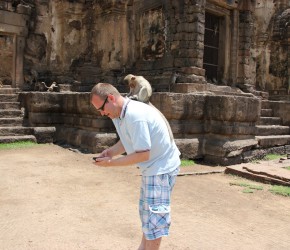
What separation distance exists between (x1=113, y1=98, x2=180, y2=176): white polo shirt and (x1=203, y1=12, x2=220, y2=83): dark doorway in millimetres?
9913

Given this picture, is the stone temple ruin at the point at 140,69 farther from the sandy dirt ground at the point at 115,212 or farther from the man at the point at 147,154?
the man at the point at 147,154

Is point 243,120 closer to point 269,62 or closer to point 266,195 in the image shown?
point 266,195

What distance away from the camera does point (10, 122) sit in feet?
31.9

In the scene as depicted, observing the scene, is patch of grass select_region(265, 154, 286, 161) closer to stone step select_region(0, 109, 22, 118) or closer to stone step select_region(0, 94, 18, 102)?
stone step select_region(0, 109, 22, 118)

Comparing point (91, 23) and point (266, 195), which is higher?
point (91, 23)

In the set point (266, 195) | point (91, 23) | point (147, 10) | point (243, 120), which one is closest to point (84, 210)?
point (266, 195)

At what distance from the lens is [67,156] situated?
771 centimetres

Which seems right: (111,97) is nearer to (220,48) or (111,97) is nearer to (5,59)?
(220,48)

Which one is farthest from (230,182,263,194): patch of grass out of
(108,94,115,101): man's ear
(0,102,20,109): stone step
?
(0,102,20,109): stone step

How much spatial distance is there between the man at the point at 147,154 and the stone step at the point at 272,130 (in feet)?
23.4

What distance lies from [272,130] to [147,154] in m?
8.11

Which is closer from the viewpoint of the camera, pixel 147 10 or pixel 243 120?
pixel 243 120

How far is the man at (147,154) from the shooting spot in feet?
7.79

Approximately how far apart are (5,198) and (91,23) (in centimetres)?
964
